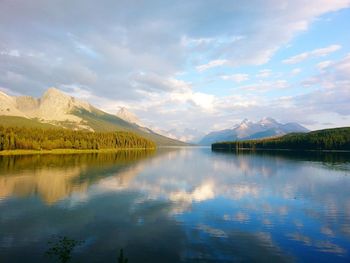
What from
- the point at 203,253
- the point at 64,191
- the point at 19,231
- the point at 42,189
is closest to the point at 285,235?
the point at 203,253

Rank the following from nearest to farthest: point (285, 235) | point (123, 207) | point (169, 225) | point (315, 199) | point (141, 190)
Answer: point (285, 235)
point (169, 225)
point (123, 207)
point (315, 199)
point (141, 190)

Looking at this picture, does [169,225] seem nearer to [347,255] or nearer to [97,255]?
[97,255]

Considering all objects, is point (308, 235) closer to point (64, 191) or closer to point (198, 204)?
point (198, 204)

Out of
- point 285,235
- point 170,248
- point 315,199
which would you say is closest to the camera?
point 170,248

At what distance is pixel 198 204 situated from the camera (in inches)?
2153

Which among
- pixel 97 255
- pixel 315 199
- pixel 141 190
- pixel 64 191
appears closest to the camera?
pixel 97 255

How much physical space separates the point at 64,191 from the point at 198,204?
31.9 metres

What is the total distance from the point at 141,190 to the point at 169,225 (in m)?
29.6

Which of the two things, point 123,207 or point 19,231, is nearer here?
point 19,231

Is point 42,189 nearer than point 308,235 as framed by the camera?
No

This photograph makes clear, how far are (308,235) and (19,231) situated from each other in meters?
38.2

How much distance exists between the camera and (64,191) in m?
64.8

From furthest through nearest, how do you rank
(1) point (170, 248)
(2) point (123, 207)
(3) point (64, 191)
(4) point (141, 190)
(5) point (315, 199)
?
(4) point (141, 190)
(3) point (64, 191)
(5) point (315, 199)
(2) point (123, 207)
(1) point (170, 248)

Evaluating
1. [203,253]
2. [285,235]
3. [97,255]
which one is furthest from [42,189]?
[285,235]
